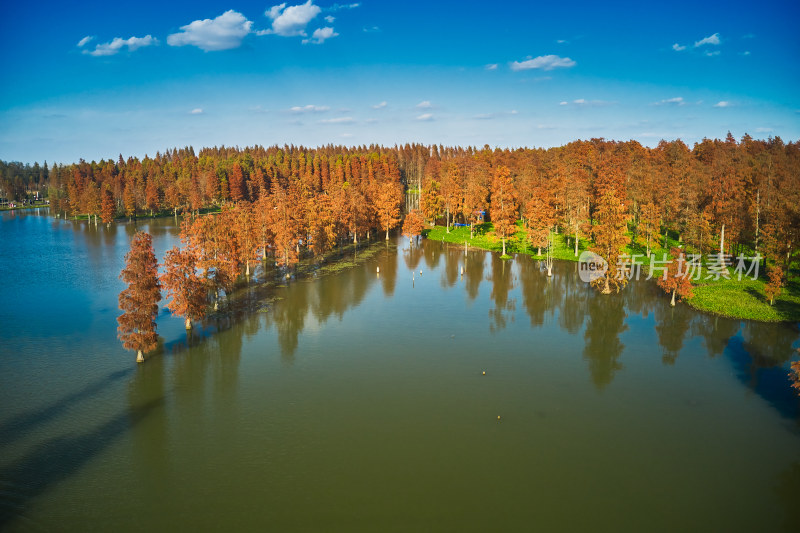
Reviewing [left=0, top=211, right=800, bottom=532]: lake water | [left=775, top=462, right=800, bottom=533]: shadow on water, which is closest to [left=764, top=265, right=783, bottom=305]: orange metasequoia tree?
[left=0, top=211, right=800, bottom=532]: lake water

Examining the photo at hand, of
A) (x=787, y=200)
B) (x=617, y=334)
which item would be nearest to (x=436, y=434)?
(x=617, y=334)

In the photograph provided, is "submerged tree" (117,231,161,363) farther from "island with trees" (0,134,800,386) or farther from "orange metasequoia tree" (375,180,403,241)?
"orange metasequoia tree" (375,180,403,241)

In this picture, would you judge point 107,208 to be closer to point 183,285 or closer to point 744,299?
point 183,285

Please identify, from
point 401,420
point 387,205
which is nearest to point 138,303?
point 401,420

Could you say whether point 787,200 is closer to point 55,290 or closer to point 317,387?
point 317,387

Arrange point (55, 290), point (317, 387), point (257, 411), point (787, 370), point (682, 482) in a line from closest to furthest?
1. point (682, 482)
2. point (257, 411)
3. point (317, 387)
4. point (787, 370)
5. point (55, 290)
